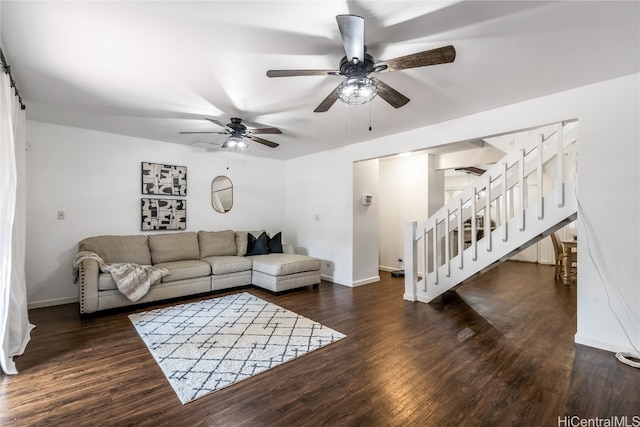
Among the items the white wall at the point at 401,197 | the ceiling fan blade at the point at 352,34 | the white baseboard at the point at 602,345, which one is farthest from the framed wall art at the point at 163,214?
the white baseboard at the point at 602,345

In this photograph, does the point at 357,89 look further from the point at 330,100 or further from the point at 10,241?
the point at 10,241

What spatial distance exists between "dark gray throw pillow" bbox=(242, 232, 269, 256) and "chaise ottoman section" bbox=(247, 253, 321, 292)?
0.25m

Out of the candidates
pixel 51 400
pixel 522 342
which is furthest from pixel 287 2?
pixel 522 342

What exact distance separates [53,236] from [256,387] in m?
3.83

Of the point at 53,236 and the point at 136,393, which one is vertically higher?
the point at 53,236

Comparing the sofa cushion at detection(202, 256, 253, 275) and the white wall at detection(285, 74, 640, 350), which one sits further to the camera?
the sofa cushion at detection(202, 256, 253, 275)

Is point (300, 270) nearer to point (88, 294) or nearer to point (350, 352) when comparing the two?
point (350, 352)

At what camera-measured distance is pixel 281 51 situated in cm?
217

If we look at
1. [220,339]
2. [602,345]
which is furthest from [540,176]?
[220,339]

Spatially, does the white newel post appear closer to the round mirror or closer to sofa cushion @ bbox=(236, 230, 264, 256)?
sofa cushion @ bbox=(236, 230, 264, 256)

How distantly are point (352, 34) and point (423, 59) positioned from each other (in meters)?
0.50

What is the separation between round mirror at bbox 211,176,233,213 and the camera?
5.49m

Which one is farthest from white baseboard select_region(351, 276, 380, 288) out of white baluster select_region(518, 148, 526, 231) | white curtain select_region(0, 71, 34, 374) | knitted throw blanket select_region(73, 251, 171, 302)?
white curtain select_region(0, 71, 34, 374)

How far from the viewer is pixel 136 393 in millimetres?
1995
